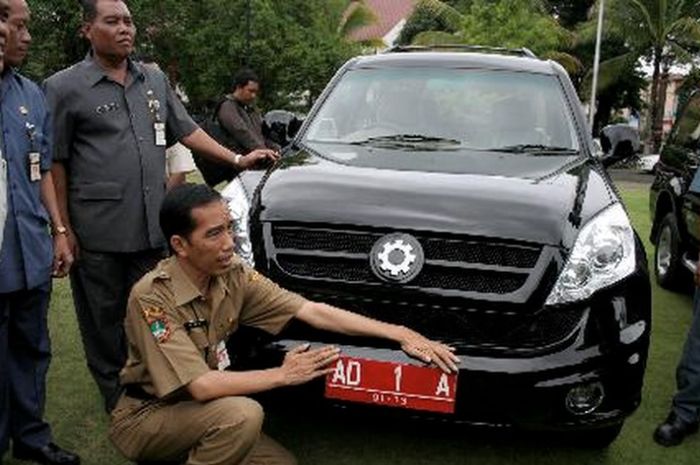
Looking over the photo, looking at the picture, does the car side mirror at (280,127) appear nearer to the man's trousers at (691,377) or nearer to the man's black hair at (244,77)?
the man's black hair at (244,77)

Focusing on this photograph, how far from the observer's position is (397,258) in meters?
2.76

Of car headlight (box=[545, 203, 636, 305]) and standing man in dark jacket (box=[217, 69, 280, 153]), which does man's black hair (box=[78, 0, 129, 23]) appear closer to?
car headlight (box=[545, 203, 636, 305])

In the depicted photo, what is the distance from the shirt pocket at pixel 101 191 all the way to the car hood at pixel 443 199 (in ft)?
1.90

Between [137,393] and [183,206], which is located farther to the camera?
[137,393]

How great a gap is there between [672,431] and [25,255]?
259 cm

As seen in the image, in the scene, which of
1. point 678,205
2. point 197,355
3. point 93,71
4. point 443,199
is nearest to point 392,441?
point 443,199

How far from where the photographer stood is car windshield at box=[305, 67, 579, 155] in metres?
3.77

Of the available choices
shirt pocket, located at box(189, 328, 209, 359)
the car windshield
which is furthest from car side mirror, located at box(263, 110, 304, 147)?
shirt pocket, located at box(189, 328, 209, 359)

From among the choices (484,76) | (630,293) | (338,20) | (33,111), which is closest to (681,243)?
(484,76)

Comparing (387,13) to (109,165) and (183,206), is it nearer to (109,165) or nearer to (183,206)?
(109,165)

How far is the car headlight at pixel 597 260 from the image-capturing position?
9.02 feet

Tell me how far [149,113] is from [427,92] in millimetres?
1399

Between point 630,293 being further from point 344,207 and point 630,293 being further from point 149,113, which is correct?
point 149,113

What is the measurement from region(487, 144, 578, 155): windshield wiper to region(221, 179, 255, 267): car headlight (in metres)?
1.17
